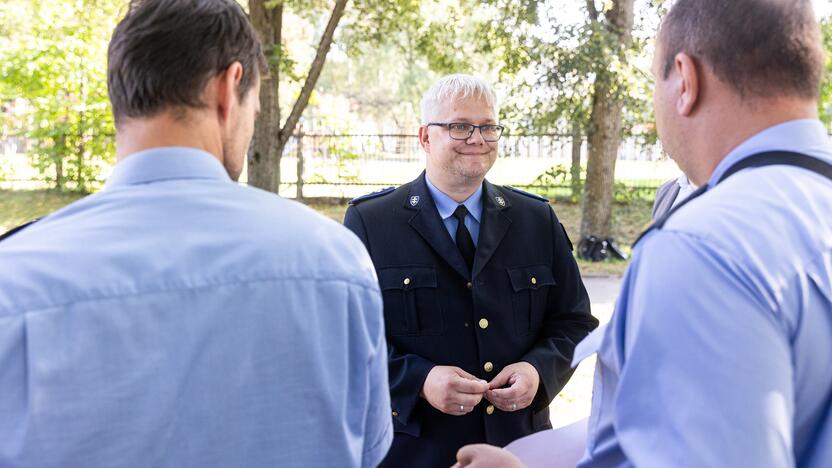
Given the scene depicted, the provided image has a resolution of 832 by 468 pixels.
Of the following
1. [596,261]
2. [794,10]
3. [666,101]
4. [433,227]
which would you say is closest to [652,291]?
[666,101]

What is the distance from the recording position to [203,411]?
136 cm

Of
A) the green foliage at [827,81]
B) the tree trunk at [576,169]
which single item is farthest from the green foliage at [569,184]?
the green foliage at [827,81]

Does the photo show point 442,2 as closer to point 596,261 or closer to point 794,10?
point 596,261

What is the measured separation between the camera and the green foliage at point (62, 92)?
1558 cm

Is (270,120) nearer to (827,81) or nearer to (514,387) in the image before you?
(514,387)

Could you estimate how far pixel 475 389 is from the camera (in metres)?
2.59

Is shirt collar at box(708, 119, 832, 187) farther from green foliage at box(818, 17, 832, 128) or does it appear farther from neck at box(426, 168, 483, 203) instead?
green foliage at box(818, 17, 832, 128)

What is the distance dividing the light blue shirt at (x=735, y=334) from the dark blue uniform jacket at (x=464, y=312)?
1.47 m

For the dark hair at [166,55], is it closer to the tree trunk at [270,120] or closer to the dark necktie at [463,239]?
the dark necktie at [463,239]

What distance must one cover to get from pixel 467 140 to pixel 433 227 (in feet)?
1.20

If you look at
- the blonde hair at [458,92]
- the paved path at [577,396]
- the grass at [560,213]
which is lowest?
the paved path at [577,396]

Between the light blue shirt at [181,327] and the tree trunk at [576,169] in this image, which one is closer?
the light blue shirt at [181,327]

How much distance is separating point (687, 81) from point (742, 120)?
0.12 meters

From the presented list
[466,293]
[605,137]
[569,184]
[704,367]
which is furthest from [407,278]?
[569,184]
